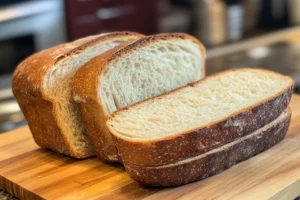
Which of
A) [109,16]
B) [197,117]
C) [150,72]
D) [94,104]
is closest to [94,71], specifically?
[94,104]

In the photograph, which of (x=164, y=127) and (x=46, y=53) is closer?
(x=164, y=127)

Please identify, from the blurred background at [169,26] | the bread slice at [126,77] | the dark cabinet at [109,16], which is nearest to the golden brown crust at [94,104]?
the bread slice at [126,77]

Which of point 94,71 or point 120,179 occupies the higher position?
point 94,71

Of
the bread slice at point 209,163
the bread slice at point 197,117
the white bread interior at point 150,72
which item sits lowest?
the bread slice at point 209,163

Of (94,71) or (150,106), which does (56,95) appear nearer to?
(94,71)

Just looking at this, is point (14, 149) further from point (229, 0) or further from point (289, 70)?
point (229, 0)

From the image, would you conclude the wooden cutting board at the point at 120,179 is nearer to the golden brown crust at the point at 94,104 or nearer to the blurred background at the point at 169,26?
the golden brown crust at the point at 94,104

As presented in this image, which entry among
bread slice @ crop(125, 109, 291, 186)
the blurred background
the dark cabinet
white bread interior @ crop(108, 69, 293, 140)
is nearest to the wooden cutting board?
bread slice @ crop(125, 109, 291, 186)

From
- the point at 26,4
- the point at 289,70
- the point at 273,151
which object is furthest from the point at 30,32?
the point at 273,151
